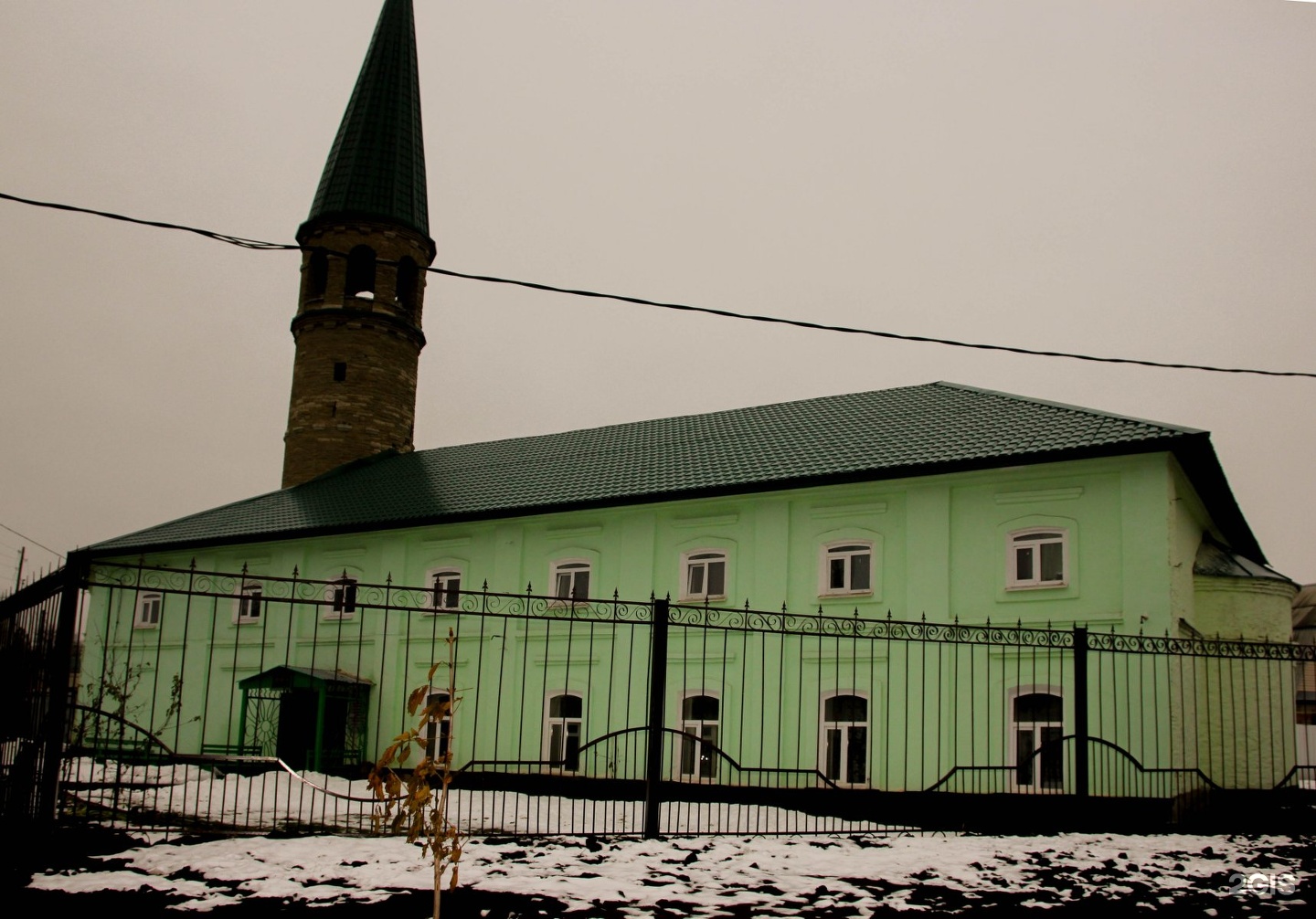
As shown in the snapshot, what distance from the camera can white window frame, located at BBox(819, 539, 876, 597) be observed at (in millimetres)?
19891

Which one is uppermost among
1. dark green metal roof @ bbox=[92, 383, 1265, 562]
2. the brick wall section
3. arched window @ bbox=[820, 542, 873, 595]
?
the brick wall section

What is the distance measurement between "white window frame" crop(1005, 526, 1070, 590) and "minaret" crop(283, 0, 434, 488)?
21381 mm

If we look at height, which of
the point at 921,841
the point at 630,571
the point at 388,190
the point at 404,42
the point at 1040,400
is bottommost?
the point at 921,841

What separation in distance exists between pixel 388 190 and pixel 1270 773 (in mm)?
27609

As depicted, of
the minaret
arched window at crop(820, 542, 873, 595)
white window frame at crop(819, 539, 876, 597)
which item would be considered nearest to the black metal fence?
white window frame at crop(819, 539, 876, 597)

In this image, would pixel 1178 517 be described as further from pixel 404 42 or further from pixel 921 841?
pixel 404 42

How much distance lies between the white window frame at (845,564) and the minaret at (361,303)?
60.2 feet

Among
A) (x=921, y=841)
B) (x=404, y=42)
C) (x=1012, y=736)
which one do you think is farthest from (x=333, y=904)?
(x=404, y=42)

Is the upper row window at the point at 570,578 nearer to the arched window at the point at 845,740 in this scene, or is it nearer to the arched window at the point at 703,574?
the arched window at the point at 703,574

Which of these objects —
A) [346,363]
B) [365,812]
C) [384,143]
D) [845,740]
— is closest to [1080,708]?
[845,740]

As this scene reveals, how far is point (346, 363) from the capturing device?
1350 inches

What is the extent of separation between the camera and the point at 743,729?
19984 mm

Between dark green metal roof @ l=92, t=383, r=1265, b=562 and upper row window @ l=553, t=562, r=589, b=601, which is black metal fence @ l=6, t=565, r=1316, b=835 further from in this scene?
dark green metal roof @ l=92, t=383, r=1265, b=562

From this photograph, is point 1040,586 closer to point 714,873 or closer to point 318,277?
point 714,873
